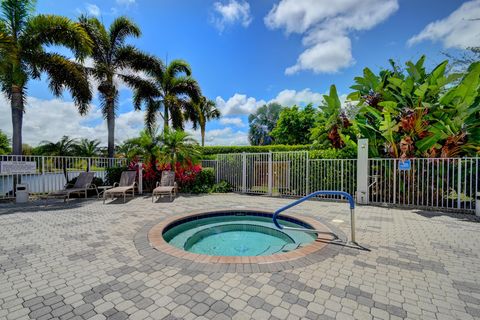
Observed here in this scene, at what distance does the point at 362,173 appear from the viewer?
847 centimetres

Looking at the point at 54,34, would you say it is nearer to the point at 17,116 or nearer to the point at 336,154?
the point at 17,116

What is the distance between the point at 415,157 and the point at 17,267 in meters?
11.3

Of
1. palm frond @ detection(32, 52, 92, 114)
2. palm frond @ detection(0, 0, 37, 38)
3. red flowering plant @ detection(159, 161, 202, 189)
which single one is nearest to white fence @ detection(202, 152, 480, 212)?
red flowering plant @ detection(159, 161, 202, 189)

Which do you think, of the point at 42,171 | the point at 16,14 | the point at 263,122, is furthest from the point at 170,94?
the point at 263,122

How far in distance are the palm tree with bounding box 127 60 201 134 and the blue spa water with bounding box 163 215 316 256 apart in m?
11.6

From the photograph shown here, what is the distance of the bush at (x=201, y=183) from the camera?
456 inches

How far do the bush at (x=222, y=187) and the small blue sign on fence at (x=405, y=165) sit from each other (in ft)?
25.1

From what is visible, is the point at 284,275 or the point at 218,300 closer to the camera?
the point at 218,300

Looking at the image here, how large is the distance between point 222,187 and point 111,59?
1062 centimetres

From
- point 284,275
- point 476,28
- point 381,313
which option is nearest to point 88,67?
point 284,275

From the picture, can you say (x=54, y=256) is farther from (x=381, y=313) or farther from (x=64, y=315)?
(x=381, y=313)

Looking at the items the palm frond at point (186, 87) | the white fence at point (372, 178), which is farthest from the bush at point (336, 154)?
the palm frond at point (186, 87)

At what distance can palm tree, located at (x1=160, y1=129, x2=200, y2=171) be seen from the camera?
433 inches

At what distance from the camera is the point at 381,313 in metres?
2.34
